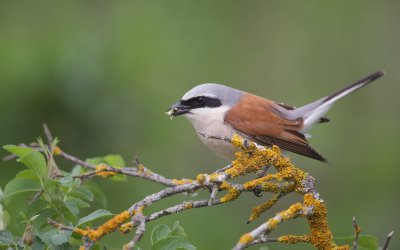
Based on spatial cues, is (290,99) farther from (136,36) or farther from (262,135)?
(262,135)

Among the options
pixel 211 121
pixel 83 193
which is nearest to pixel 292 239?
pixel 83 193

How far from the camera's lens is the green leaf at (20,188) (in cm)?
279

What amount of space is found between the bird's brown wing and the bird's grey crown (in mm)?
52

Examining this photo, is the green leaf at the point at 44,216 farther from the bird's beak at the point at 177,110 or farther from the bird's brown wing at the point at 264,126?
the bird's brown wing at the point at 264,126

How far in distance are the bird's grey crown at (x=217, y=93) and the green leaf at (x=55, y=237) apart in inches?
97.6

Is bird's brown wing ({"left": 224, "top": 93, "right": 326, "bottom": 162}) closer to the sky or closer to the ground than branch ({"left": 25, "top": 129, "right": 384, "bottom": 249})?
closer to the sky

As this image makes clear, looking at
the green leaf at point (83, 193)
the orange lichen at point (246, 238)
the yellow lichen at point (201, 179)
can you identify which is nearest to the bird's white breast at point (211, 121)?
the green leaf at point (83, 193)

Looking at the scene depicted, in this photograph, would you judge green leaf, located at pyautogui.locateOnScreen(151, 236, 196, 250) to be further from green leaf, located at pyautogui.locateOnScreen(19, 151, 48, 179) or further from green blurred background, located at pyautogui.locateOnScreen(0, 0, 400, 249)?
green blurred background, located at pyautogui.locateOnScreen(0, 0, 400, 249)

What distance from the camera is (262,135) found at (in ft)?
17.0

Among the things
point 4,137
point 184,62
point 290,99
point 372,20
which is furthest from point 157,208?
point 372,20

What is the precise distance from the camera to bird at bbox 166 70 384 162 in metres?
4.90

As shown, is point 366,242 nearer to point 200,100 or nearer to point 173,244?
point 173,244

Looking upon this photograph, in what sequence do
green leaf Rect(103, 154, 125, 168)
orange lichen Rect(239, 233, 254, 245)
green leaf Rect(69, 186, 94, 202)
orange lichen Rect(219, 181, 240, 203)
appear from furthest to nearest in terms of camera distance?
1. green leaf Rect(103, 154, 125, 168)
2. green leaf Rect(69, 186, 94, 202)
3. orange lichen Rect(219, 181, 240, 203)
4. orange lichen Rect(239, 233, 254, 245)

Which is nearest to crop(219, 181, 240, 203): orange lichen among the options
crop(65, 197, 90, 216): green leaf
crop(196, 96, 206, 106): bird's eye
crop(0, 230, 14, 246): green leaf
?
crop(65, 197, 90, 216): green leaf
